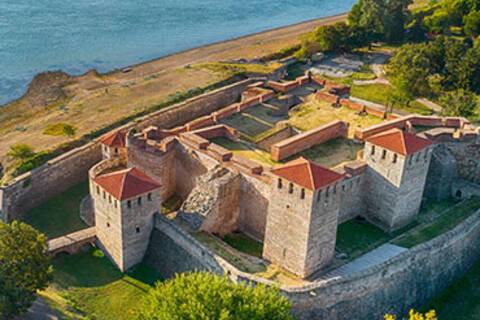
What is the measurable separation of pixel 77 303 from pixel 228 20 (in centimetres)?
6357

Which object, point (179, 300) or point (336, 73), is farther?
point (336, 73)

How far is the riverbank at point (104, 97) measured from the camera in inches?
1620

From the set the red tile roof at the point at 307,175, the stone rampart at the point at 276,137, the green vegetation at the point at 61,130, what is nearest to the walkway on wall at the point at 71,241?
the green vegetation at the point at 61,130

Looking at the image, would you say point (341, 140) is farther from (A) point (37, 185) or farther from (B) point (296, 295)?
(A) point (37, 185)

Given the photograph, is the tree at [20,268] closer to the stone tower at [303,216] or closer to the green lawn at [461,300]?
the stone tower at [303,216]

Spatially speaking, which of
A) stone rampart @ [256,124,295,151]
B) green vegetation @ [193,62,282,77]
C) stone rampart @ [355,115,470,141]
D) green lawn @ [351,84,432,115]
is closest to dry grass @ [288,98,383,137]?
stone rampart @ [256,124,295,151]

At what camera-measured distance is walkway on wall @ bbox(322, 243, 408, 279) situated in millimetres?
26000

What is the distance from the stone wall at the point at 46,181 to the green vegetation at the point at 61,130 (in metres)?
1.96

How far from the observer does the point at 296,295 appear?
79.0ft

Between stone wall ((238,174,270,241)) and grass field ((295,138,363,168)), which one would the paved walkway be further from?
grass field ((295,138,363,168))

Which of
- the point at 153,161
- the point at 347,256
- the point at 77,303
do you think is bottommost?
the point at 77,303

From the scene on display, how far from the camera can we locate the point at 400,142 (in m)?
27.6

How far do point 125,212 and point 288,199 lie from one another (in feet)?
24.8

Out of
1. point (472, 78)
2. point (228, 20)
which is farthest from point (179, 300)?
point (228, 20)
